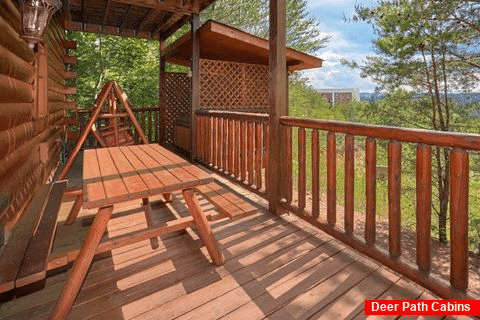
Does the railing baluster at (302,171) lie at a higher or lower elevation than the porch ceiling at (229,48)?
lower

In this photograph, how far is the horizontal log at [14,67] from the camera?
1.86 meters

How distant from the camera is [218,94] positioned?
704 cm

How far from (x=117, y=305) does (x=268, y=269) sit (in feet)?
3.19

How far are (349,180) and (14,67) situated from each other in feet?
8.42

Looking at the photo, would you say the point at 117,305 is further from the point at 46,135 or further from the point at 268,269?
the point at 46,135

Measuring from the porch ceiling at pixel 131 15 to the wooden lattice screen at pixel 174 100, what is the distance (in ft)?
3.40

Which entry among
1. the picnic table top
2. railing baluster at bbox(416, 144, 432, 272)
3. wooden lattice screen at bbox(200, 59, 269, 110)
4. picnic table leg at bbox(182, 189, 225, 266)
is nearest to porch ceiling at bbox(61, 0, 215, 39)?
wooden lattice screen at bbox(200, 59, 269, 110)

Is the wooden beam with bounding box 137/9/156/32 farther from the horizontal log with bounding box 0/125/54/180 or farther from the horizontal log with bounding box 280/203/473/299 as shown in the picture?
the horizontal log with bounding box 280/203/473/299

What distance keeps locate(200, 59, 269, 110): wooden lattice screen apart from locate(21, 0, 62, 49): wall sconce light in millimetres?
4274

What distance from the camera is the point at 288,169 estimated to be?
3.00 meters

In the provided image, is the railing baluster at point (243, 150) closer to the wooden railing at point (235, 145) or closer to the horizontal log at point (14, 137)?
the wooden railing at point (235, 145)

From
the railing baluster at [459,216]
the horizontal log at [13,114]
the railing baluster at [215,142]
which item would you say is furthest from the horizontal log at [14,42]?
the railing baluster at [459,216]

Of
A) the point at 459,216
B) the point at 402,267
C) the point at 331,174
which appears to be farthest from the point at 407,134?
the point at 402,267

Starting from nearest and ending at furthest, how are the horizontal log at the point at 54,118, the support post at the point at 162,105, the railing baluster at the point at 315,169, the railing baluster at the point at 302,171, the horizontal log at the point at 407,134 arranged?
the horizontal log at the point at 407,134, the railing baluster at the point at 315,169, the railing baluster at the point at 302,171, the horizontal log at the point at 54,118, the support post at the point at 162,105
